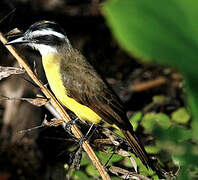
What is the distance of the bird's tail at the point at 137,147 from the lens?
238 centimetres

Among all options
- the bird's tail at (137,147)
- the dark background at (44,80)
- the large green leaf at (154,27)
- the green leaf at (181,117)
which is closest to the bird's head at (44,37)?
the dark background at (44,80)

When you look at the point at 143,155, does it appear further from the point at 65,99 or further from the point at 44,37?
the point at 44,37

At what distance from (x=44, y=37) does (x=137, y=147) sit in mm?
1648

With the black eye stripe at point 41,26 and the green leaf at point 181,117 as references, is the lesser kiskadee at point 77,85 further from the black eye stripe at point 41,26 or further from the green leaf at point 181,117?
the green leaf at point 181,117

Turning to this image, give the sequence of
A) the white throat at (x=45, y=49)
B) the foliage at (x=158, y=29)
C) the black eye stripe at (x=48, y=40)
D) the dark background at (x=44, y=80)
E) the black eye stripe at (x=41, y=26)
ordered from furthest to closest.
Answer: the dark background at (x=44, y=80)
the white throat at (x=45, y=49)
the black eye stripe at (x=48, y=40)
the black eye stripe at (x=41, y=26)
the foliage at (x=158, y=29)

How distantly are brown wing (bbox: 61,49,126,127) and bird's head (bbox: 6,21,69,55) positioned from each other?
1.15ft

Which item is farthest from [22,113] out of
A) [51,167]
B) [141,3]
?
[141,3]

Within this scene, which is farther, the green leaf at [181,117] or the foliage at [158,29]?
the green leaf at [181,117]

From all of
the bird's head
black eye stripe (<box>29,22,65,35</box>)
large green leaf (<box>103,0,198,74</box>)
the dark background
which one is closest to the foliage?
large green leaf (<box>103,0,198,74</box>)

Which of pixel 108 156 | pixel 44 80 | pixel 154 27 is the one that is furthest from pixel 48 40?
pixel 154 27

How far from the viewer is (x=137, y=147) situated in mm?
2670

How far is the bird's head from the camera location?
3427 mm

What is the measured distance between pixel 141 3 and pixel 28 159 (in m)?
4.53

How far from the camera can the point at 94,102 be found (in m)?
3.31
